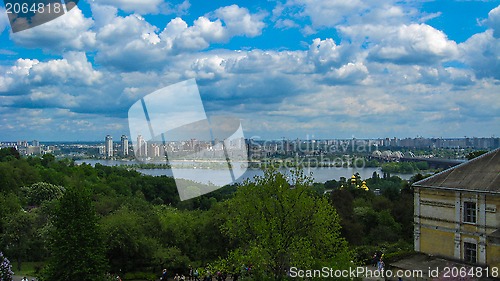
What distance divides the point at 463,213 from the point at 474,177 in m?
1.48

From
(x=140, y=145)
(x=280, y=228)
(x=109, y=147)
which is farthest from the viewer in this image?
(x=109, y=147)

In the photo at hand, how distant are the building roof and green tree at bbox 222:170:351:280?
16.8 feet

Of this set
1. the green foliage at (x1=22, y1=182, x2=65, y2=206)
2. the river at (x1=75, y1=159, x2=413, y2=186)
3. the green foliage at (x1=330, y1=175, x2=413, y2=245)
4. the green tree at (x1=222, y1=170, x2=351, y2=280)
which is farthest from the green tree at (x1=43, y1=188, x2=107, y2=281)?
the green foliage at (x1=22, y1=182, x2=65, y2=206)

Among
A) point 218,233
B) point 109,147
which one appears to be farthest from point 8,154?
point 109,147

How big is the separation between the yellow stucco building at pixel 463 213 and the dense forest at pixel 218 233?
1812 millimetres

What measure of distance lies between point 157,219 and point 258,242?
35.1 ft

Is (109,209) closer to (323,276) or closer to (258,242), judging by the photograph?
(258,242)

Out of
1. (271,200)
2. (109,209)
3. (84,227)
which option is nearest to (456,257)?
(271,200)

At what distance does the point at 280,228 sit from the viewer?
16.9 metres

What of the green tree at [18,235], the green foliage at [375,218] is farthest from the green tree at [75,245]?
the green foliage at [375,218]

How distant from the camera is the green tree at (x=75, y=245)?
17.8m

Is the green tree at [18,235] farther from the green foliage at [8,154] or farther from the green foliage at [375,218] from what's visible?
the green foliage at [8,154]

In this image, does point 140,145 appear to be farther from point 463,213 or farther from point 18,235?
point 463,213

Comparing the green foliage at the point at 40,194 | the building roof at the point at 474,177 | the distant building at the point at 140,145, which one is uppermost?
the distant building at the point at 140,145
